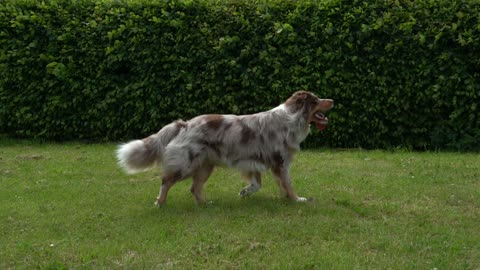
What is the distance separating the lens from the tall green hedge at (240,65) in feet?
38.2

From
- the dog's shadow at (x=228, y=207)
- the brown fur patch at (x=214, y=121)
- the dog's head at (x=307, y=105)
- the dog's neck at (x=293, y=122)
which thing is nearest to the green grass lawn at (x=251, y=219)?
the dog's shadow at (x=228, y=207)

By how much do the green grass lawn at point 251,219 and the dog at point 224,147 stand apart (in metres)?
0.40

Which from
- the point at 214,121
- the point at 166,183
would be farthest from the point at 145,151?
the point at 214,121

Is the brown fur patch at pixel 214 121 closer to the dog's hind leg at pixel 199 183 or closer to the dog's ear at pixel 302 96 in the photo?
the dog's hind leg at pixel 199 183

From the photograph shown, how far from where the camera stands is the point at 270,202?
811 centimetres

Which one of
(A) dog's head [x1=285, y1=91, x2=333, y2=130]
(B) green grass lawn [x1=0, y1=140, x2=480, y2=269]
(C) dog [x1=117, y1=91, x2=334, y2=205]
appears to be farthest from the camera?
(A) dog's head [x1=285, y1=91, x2=333, y2=130]

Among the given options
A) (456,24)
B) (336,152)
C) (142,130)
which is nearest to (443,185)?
(336,152)

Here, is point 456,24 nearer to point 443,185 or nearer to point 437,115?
point 437,115

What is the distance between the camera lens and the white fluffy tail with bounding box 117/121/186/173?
314 inches

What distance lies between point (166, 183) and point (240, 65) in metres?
4.87

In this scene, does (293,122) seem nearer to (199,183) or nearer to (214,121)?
(214,121)

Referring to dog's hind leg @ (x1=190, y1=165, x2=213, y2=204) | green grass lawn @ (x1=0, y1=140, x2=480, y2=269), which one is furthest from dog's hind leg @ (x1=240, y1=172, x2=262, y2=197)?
dog's hind leg @ (x1=190, y1=165, x2=213, y2=204)

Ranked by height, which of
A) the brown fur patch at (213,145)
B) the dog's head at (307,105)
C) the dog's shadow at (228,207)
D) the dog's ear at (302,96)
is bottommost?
the dog's shadow at (228,207)

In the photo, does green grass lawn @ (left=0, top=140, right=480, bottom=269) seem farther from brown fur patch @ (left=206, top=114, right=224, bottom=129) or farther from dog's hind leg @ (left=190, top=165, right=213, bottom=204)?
brown fur patch @ (left=206, top=114, right=224, bottom=129)
